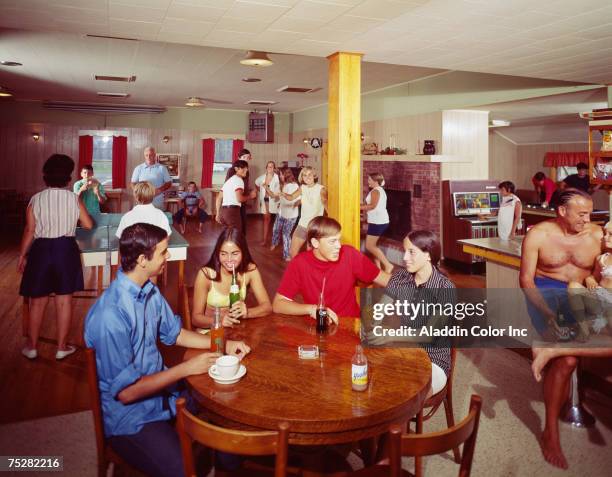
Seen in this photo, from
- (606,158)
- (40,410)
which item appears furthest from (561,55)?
(40,410)

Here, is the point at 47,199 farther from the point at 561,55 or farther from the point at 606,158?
the point at 606,158

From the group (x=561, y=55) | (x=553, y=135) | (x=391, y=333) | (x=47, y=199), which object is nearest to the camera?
(x=391, y=333)

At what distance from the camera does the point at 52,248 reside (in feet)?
12.7

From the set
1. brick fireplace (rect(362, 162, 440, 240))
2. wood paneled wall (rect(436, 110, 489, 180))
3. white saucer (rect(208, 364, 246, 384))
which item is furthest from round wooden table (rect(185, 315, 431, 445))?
wood paneled wall (rect(436, 110, 489, 180))

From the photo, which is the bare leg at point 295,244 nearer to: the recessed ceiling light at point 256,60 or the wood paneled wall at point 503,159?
the recessed ceiling light at point 256,60

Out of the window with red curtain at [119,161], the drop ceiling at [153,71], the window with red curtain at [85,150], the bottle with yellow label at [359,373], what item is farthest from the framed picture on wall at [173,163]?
the bottle with yellow label at [359,373]

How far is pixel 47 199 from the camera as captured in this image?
3797 mm

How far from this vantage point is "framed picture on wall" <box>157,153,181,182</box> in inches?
534

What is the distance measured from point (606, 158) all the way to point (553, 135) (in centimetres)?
530

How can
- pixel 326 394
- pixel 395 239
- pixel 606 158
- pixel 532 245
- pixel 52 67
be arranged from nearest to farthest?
pixel 326 394, pixel 532 245, pixel 606 158, pixel 52 67, pixel 395 239

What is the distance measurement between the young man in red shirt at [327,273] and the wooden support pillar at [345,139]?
1.37m

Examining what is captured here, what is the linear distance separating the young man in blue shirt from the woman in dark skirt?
2.13m

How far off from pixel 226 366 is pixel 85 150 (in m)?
12.7

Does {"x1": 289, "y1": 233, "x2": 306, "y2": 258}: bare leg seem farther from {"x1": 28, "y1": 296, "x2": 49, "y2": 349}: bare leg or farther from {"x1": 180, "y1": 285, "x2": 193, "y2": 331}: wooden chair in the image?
{"x1": 180, "y1": 285, "x2": 193, "y2": 331}: wooden chair
